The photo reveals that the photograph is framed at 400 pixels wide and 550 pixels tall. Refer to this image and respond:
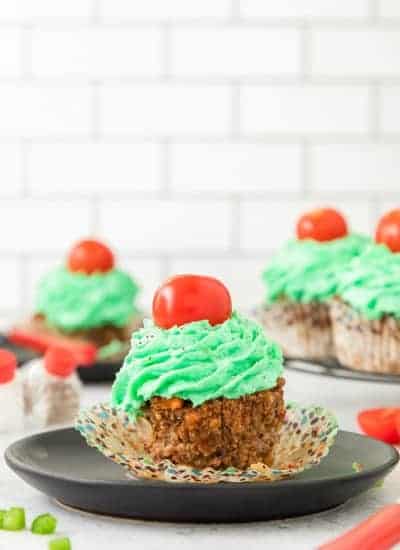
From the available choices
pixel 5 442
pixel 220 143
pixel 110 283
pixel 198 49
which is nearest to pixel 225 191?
pixel 220 143

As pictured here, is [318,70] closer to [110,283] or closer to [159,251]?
[159,251]

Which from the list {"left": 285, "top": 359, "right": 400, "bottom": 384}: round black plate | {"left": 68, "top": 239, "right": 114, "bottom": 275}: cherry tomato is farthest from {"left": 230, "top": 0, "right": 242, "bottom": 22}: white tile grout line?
{"left": 285, "top": 359, "right": 400, "bottom": 384}: round black plate

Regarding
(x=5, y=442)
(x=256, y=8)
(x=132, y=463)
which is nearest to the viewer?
(x=132, y=463)

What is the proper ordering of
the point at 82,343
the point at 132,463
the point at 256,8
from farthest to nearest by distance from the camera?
the point at 256,8
the point at 82,343
the point at 132,463

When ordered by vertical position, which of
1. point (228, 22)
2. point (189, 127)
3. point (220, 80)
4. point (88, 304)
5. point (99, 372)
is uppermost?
point (228, 22)

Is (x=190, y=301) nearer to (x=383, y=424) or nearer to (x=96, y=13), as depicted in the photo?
(x=383, y=424)

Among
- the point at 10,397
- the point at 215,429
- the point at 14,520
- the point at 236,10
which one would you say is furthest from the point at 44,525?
the point at 236,10

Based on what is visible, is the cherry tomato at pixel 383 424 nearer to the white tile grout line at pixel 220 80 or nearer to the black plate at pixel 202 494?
the black plate at pixel 202 494

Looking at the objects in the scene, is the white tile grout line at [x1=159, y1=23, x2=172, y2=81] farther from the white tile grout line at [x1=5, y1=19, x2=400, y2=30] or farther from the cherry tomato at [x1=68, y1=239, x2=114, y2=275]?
the cherry tomato at [x1=68, y1=239, x2=114, y2=275]
